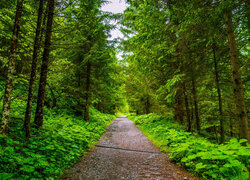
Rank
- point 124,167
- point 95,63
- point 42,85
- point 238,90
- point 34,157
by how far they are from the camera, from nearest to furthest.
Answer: point 34,157
point 124,167
point 238,90
point 42,85
point 95,63

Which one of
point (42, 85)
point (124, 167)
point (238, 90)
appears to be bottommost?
point (124, 167)

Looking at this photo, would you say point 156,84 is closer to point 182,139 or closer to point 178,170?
point 182,139

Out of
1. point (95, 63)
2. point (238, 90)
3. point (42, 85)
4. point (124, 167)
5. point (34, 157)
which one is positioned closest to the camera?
point (34, 157)

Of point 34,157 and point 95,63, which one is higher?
point 95,63

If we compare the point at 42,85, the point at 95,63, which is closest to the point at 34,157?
the point at 42,85

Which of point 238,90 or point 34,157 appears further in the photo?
point 238,90

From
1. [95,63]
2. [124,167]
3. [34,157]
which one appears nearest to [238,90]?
[124,167]

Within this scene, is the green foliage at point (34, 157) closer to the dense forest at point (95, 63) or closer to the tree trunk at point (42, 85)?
the dense forest at point (95, 63)

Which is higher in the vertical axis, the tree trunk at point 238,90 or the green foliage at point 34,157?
the tree trunk at point 238,90

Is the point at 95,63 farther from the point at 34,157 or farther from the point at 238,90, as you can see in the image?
the point at 238,90

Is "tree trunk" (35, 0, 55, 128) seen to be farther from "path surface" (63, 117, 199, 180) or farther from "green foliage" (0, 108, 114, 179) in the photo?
"path surface" (63, 117, 199, 180)

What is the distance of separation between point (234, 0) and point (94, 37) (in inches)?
391

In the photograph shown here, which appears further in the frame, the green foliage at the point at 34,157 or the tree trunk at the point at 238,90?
the tree trunk at the point at 238,90

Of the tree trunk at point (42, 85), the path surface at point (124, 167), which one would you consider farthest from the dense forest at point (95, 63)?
the path surface at point (124, 167)
